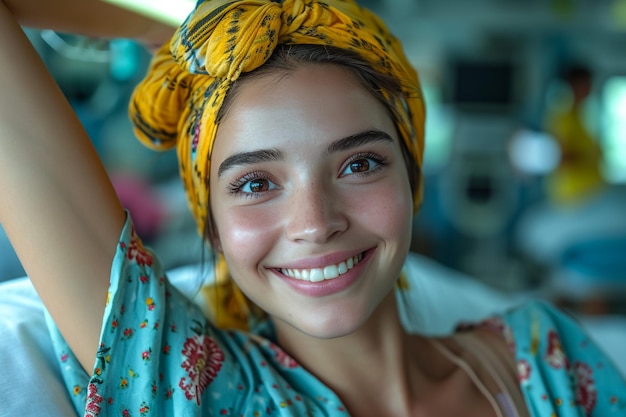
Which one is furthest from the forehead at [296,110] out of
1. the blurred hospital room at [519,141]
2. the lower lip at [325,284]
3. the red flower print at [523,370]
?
the blurred hospital room at [519,141]

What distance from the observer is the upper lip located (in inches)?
43.5

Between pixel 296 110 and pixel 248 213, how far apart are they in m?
0.17

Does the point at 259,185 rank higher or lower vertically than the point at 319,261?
higher

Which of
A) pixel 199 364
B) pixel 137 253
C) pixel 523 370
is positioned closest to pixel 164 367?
pixel 199 364

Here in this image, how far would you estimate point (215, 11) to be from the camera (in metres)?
1.11

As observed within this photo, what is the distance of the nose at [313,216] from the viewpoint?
107cm

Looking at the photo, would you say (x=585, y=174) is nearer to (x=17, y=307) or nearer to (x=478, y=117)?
(x=478, y=117)

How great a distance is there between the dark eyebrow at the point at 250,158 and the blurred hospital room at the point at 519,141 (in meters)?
3.66

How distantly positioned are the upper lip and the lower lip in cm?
2

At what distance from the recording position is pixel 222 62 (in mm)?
1095

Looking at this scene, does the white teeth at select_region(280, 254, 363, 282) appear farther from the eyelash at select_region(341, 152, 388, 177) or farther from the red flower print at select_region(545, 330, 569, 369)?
the red flower print at select_region(545, 330, 569, 369)

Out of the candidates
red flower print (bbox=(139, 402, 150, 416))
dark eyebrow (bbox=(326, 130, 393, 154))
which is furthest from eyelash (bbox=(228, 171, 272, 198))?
red flower print (bbox=(139, 402, 150, 416))

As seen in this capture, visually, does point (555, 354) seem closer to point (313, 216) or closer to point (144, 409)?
point (313, 216)


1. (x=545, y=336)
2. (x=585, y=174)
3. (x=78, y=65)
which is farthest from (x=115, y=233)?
(x=585, y=174)
